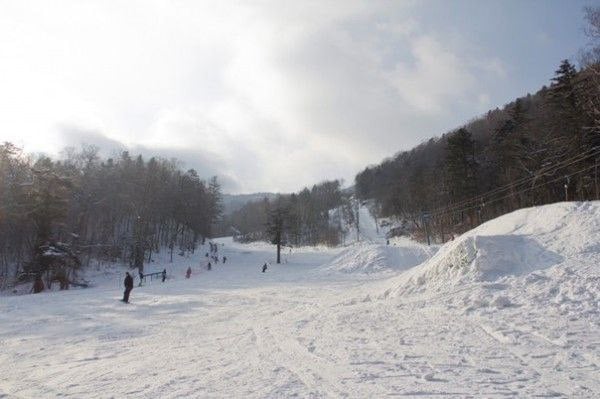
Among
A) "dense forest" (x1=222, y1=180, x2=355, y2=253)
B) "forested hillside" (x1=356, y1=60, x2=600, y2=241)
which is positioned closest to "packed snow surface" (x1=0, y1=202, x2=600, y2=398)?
"forested hillside" (x1=356, y1=60, x2=600, y2=241)

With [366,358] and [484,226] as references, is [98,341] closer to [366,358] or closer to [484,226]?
[366,358]

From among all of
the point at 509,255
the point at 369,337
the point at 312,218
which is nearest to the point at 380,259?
the point at 509,255

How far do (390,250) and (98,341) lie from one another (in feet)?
117

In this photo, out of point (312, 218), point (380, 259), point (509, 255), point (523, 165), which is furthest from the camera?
point (312, 218)

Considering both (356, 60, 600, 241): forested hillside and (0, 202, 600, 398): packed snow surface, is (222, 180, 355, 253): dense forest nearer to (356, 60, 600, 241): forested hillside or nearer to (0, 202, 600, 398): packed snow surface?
(356, 60, 600, 241): forested hillside

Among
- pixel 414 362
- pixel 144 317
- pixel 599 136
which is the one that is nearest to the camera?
pixel 414 362

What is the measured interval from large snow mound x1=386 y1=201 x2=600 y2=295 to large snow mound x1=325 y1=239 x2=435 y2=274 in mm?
21559

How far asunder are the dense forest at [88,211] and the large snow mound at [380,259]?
25.1 meters

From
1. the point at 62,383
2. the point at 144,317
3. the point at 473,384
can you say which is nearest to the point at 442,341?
the point at 473,384

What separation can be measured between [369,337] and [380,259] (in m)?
33.0

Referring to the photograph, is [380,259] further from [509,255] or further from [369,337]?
[369,337]

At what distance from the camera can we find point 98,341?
13.2 m

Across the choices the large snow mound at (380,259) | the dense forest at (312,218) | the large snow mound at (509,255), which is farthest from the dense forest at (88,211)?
the large snow mound at (509,255)

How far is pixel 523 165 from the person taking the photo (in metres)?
44.7
